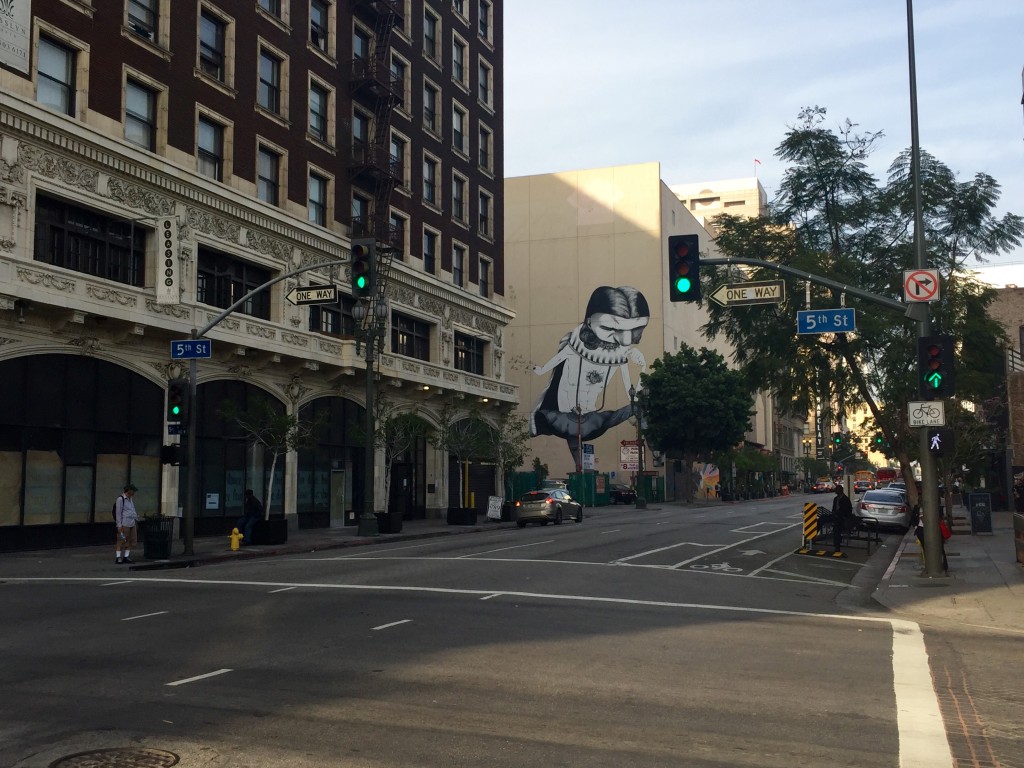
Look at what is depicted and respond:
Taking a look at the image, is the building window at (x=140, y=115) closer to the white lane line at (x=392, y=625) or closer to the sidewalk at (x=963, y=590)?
the white lane line at (x=392, y=625)

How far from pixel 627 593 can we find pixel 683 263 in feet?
19.6

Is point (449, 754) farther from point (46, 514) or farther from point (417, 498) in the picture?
point (417, 498)

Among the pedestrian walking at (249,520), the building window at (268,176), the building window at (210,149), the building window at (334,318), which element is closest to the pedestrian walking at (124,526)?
the pedestrian walking at (249,520)

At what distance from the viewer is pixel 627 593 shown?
17.6m

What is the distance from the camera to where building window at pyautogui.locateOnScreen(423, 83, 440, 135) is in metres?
50.8

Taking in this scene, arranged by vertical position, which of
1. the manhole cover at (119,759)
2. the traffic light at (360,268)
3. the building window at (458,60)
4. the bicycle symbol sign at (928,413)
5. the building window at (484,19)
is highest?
the building window at (484,19)

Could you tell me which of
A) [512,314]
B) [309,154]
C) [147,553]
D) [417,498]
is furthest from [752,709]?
[512,314]

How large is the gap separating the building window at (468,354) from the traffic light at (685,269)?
3466 centimetres

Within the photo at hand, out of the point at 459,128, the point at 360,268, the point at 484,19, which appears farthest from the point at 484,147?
the point at 360,268

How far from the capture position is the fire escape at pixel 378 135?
142ft

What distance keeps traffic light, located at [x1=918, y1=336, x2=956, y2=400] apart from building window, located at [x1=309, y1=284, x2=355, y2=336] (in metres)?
25.9

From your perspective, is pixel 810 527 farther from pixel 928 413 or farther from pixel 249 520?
pixel 249 520

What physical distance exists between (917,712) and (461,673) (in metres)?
4.22

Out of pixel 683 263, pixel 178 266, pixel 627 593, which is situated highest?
pixel 178 266
